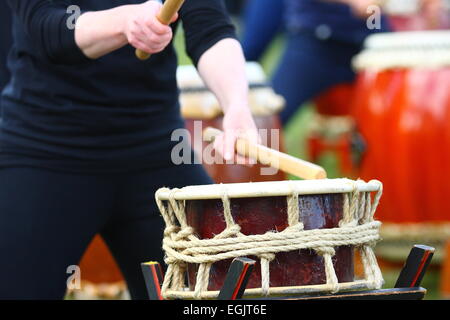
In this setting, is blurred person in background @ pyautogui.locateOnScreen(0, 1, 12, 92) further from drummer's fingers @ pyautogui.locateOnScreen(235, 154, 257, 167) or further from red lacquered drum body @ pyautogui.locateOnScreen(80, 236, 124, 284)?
red lacquered drum body @ pyautogui.locateOnScreen(80, 236, 124, 284)

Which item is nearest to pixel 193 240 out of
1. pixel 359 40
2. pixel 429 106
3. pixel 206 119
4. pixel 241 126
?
pixel 241 126

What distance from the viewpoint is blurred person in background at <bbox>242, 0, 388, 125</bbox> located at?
520cm

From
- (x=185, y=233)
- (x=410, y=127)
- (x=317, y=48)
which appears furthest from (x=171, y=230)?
(x=317, y=48)

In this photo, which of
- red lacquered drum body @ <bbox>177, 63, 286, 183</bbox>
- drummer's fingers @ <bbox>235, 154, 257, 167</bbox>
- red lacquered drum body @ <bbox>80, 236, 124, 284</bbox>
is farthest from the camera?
red lacquered drum body @ <bbox>177, 63, 286, 183</bbox>

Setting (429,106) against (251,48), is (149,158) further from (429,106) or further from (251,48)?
(251,48)

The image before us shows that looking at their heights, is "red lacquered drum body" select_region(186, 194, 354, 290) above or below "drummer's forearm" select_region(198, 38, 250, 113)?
below

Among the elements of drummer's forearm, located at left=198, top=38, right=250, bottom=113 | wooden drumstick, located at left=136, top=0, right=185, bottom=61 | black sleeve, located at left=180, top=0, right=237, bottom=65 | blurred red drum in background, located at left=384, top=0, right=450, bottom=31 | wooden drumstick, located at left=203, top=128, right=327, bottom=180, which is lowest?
wooden drumstick, located at left=203, top=128, right=327, bottom=180

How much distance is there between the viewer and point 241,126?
7.28 ft

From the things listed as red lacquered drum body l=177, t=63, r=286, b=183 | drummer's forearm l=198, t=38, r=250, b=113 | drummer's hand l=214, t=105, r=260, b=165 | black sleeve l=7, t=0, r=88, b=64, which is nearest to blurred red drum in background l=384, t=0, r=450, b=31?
red lacquered drum body l=177, t=63, r=286, b=183

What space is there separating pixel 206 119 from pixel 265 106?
0.26 metres

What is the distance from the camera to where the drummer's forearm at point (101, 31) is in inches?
80.5

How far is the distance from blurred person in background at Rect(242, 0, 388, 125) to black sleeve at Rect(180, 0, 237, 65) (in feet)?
9.25

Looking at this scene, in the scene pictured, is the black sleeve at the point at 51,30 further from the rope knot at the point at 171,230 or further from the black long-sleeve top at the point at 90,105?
the rope knot at the point at 171,230

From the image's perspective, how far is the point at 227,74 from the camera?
2.28m
